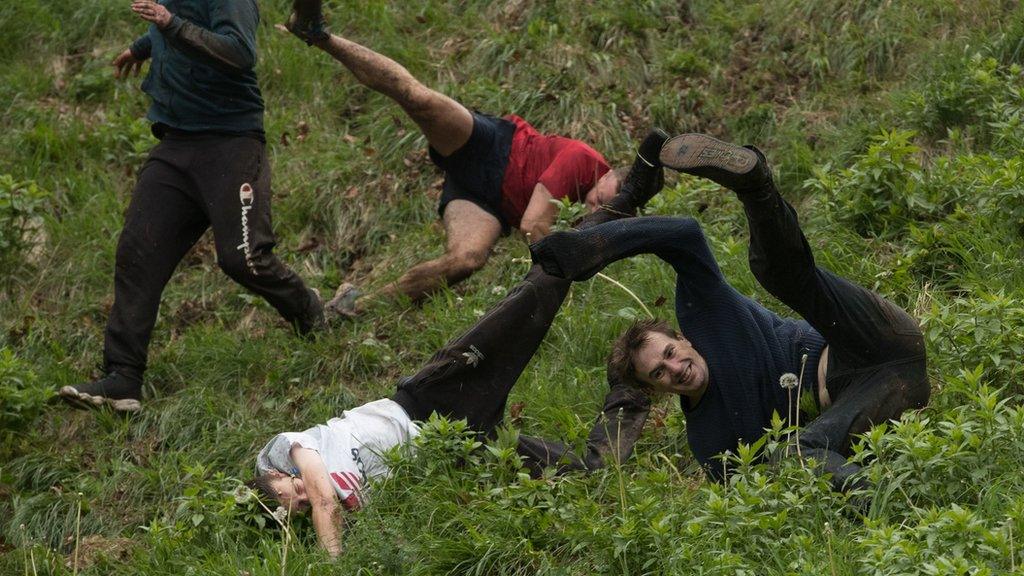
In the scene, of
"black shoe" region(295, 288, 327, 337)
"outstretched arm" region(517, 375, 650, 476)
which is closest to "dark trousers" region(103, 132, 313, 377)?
"black shoe" region(295, 288, 327, 337)

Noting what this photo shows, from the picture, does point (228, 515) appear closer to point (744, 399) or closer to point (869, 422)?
point (744, 399)

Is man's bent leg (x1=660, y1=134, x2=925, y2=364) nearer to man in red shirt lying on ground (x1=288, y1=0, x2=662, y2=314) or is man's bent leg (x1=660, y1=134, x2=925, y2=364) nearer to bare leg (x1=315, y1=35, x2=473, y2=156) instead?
man in red shirt lying on ground (x1=288, y1=0, x2=662, y2=314)

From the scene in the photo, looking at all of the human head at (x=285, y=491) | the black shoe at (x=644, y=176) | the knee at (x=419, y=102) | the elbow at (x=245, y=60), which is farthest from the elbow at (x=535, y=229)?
the human head at (x=285, y=491)

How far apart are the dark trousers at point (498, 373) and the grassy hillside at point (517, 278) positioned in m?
0.24

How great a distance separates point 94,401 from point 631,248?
3.39 meters

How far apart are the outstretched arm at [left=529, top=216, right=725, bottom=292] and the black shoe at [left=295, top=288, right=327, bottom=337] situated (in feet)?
9.00

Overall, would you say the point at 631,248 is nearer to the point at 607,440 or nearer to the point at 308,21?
the point at 607,440

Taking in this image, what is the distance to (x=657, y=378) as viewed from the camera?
557cm

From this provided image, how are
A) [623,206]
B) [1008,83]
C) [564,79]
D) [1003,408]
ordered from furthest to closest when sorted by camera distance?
[564,79]
[1008,83]
[623,206]
[1003,408]

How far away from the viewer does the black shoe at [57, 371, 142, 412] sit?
7.14 metres

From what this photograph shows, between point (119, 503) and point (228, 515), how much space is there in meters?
1.57

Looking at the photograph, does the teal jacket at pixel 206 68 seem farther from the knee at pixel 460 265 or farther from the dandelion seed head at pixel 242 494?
the dandelion seed head at pixel 242 494

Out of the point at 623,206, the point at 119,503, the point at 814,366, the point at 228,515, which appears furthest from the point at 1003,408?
the point at 119,503

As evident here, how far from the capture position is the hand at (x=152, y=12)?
6648 millimetres
